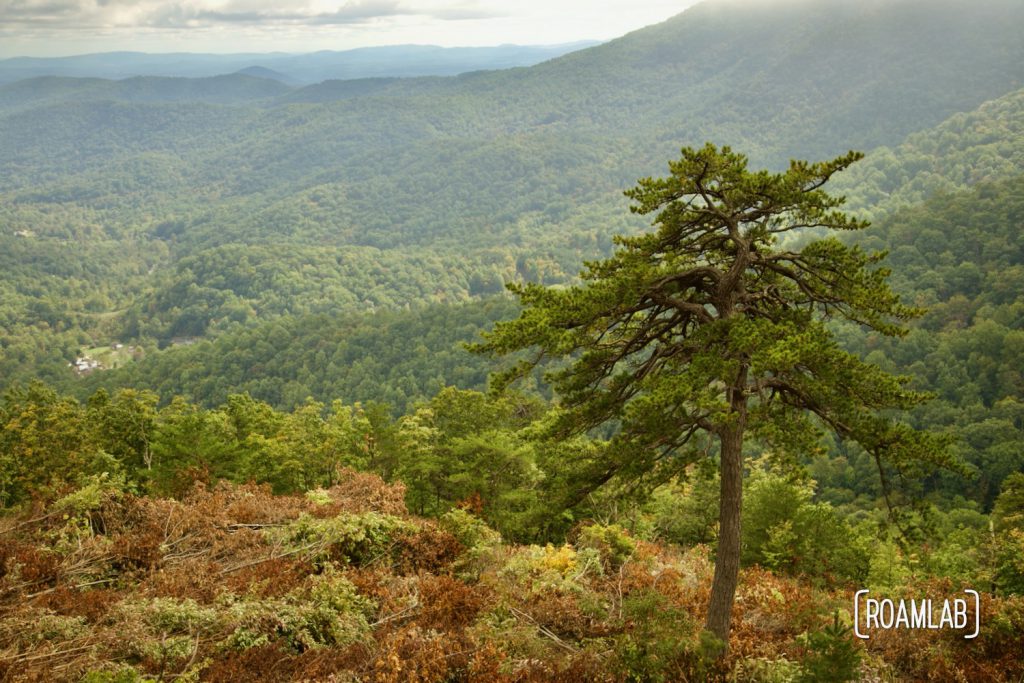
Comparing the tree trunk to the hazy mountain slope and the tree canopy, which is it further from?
the hazy mountain slope

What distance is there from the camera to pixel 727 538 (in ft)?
25.0

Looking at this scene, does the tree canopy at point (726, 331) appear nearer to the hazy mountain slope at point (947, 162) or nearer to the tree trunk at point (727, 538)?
the tree trunk at point (727, 538)

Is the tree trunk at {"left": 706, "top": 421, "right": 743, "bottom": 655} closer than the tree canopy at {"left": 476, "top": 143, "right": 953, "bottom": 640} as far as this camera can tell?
No

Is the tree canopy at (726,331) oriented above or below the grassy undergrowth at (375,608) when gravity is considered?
above

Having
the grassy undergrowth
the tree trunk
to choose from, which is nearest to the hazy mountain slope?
the grassy undergrowth

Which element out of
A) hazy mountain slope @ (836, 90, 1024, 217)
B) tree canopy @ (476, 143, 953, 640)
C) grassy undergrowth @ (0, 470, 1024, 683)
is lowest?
grassy undergrowth @ (0, 470, 1024, 683)

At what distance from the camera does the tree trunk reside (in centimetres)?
748

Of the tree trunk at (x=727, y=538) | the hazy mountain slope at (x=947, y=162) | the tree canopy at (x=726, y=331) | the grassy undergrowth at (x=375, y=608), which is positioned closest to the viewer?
the tree canopy at (x=726, y=331)

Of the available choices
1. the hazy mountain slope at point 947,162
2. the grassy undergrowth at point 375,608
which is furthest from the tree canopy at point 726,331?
the hazy mountain slope at point 947,162

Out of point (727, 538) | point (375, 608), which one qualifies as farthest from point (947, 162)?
point (375, 608)

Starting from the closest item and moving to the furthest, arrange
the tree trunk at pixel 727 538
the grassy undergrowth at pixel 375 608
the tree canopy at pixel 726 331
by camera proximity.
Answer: the tree canopy at pixel 726 331
the grassy undergrowth at pixel 375 608
the tree trunk at pixel 727 538

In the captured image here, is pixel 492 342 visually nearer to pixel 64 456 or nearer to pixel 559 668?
pixel 559 668

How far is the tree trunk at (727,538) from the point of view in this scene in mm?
7477

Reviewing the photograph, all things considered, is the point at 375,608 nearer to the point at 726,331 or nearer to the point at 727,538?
the point at 727,538
